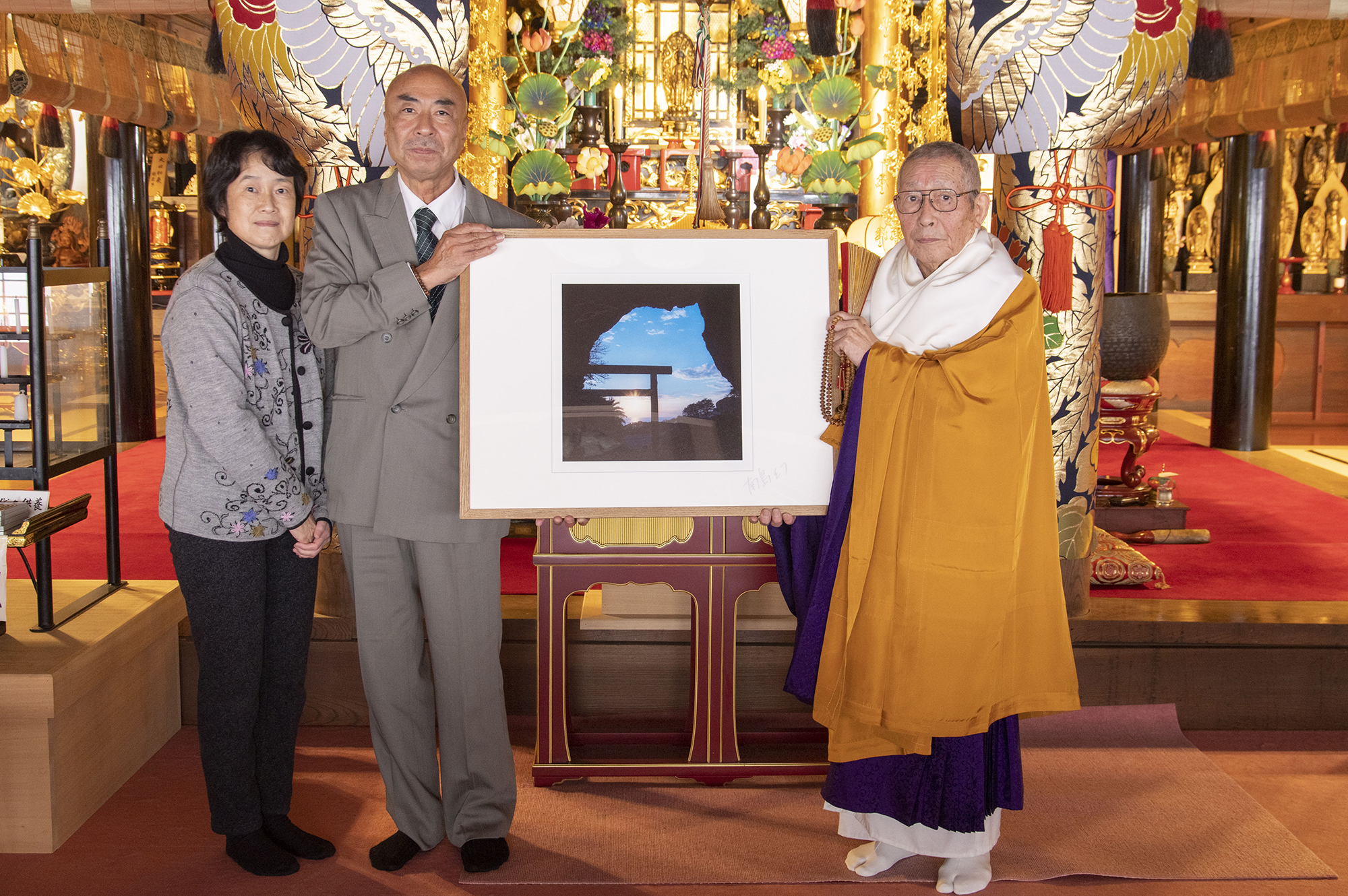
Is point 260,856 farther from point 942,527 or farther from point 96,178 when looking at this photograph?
point 96,178

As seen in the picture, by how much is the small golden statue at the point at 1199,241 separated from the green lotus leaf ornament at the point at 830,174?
24.6 feet

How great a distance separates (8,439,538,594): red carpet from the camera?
3.64 metres

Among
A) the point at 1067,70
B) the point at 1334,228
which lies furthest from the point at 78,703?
the point at 1334,228

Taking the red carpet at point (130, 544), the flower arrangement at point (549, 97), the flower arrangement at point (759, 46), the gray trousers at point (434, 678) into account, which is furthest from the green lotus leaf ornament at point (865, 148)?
the flower arrangement at point (759, 46)

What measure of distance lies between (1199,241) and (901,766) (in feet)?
28.3

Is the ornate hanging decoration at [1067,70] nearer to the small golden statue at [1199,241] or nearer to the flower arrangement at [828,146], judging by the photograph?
the flower arrangement at [828,146]

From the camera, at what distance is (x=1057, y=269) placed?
2.87 metres

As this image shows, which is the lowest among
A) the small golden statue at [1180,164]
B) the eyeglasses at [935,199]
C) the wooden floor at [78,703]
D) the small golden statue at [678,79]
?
the wooden floor at [78,703]

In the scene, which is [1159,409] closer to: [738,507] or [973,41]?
[973,41]

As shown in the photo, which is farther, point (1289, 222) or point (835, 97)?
point (1289, 222)

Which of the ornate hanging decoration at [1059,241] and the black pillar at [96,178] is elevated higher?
the black pillar at [96,178]

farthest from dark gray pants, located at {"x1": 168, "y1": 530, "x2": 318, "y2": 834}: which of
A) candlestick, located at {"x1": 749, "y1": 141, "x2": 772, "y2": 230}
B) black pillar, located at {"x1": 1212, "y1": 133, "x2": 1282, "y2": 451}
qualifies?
black pillar, located at {"x1": 1212, "y1": 133, "x2": 1282, "y2": 451}

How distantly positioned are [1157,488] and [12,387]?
4.11 m

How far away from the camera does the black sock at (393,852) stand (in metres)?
2.17
